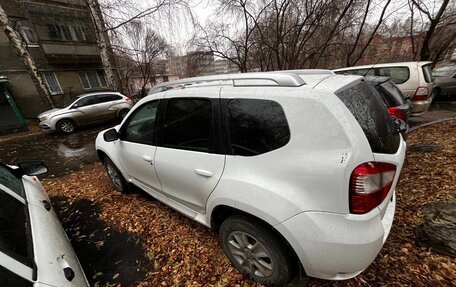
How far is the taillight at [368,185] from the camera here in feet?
3.97

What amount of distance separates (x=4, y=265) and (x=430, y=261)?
10.7 ft

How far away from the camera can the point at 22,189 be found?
1.97m

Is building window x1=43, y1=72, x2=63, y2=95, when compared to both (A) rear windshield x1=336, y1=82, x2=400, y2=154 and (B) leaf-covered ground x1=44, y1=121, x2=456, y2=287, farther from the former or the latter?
(A) rear windshield x1=336, y1=82, x2=400, y2=154

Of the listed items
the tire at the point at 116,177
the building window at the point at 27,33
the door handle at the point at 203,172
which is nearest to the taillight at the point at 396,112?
the door handle at the point at 203,172

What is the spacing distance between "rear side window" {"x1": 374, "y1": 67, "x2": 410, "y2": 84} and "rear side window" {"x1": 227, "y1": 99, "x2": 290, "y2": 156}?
6787mm

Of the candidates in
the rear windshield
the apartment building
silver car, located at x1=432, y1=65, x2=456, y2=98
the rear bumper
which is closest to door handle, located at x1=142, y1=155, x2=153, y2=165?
the rear bumper

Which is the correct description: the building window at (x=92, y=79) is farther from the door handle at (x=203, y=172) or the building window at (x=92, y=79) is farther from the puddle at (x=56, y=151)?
the door handle at (x=203, y=172)

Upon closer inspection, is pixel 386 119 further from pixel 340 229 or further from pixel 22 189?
pixel 22 189

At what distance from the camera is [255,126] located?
1530mm

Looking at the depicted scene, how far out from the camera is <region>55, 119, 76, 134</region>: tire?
8.84 meters

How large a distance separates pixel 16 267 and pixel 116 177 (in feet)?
8.83

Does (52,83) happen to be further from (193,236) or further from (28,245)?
(28,245)

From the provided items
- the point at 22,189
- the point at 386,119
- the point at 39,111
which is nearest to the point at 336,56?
the point at 386,119

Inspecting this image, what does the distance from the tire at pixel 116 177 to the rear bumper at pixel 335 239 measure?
300cm
